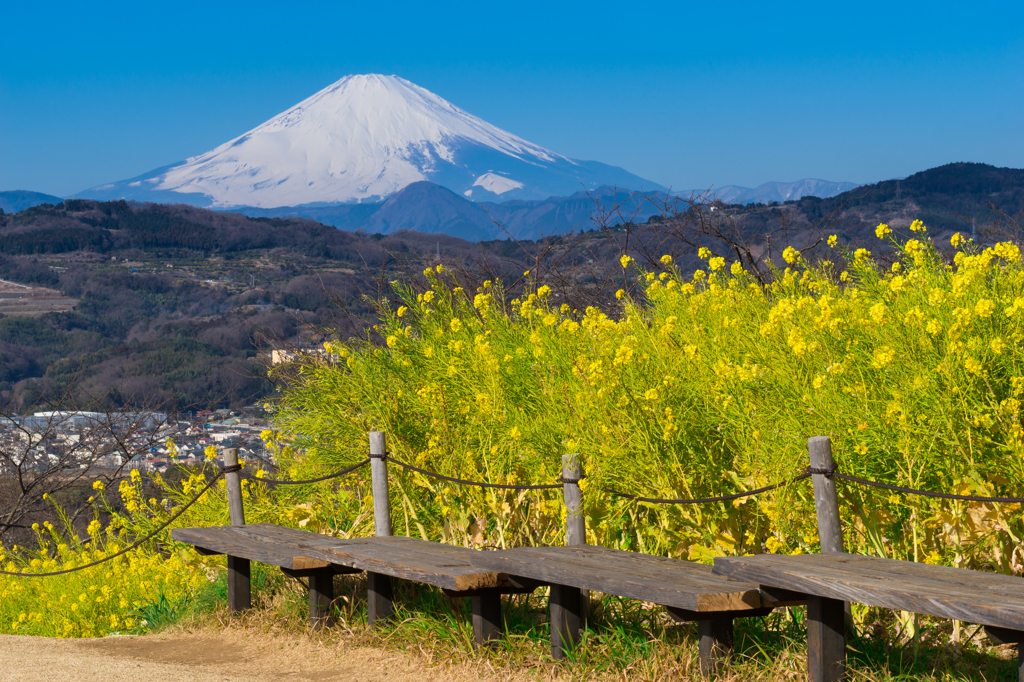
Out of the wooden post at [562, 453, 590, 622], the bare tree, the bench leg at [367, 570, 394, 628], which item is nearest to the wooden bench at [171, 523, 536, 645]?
the bench leg at [367, 570, 394, 628]

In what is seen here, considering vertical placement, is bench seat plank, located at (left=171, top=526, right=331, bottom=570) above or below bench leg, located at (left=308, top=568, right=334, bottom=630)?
above

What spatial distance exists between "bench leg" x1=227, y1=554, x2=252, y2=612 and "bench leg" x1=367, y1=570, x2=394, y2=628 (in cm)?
115

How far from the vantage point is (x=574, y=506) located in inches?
163

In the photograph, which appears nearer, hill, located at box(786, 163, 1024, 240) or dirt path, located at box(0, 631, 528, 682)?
dirt path, located at box(0, 631, 528, 682)

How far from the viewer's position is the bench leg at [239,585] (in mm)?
5363

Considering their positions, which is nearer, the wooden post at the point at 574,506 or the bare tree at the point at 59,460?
the wooden post at the point at 574,506

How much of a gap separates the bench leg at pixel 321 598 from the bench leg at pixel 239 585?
71 centimetres

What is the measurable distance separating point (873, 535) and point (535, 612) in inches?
62.3

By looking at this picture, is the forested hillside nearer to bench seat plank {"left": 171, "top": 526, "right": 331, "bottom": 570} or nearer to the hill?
the hill

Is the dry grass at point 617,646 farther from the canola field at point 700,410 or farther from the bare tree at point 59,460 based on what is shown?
the bare tree at point 59,460

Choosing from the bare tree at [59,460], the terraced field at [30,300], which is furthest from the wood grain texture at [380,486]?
the terraced field at [30,300]

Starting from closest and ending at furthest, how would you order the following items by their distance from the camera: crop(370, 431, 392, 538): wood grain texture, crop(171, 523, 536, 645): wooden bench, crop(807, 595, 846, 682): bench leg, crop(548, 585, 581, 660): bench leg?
crop(807, 595, 846, 682): bench leg, crop(548, 585, 581, 660): bench leg, crop(171, 523, 536, 645): wooden bench, crop(370, 431, 392, 538): wood grain texture

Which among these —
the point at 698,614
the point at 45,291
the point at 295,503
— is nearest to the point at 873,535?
the point at 698,614

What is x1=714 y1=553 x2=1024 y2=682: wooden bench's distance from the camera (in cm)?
257
